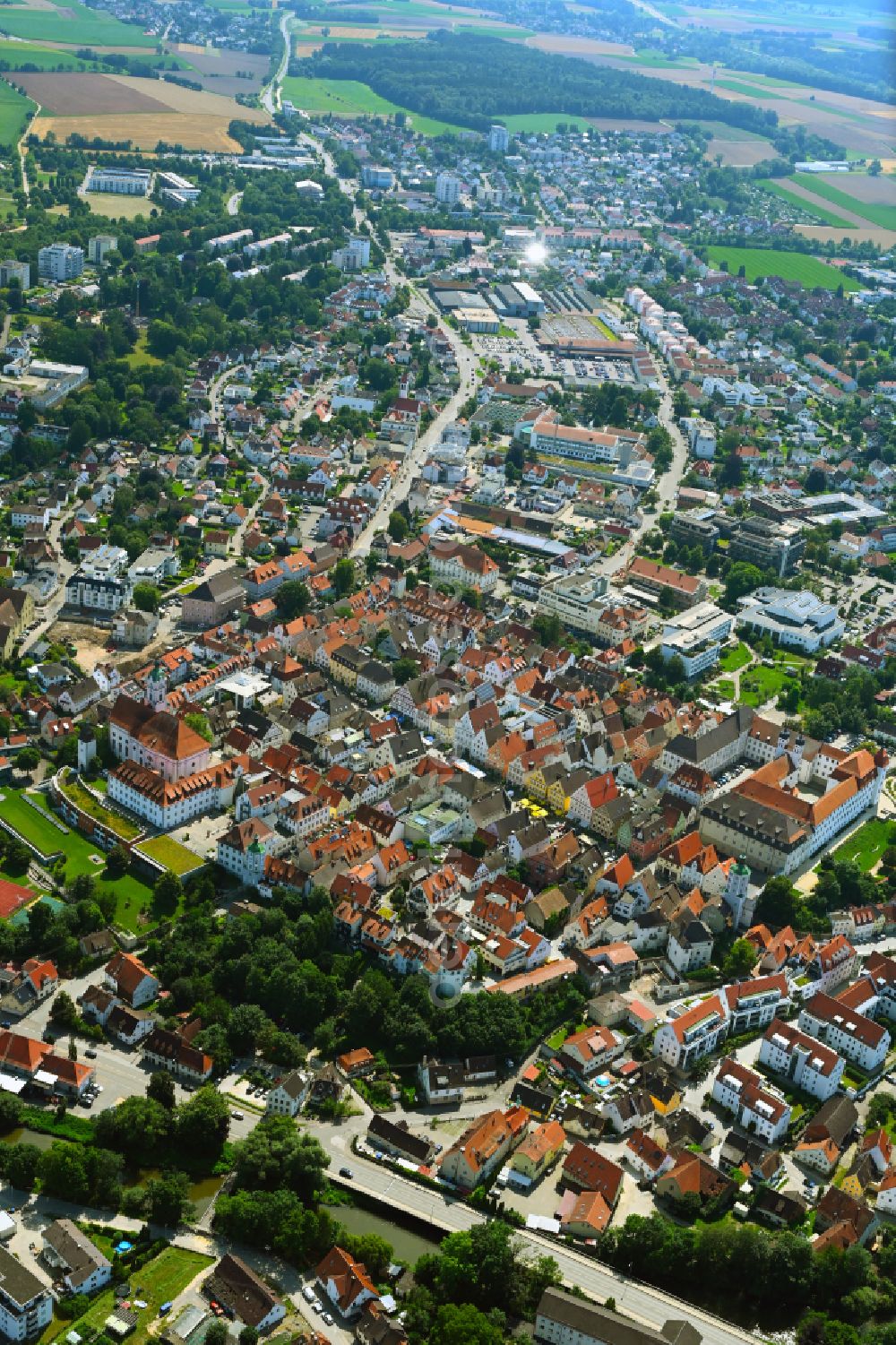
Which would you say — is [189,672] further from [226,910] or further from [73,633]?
[226,910]

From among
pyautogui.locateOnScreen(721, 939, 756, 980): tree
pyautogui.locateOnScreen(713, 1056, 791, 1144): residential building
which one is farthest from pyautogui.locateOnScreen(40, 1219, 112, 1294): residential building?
pyautogui.locateOnScreen(721, 939, 756, 980): tree

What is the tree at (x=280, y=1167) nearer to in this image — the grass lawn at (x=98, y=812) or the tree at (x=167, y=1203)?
the tree at (x=167, y=1203)

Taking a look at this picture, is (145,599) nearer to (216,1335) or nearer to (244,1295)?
(244,1295)

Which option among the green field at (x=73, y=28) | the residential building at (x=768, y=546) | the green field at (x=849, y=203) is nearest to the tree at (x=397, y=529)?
the residential building at (x=768, y=546)

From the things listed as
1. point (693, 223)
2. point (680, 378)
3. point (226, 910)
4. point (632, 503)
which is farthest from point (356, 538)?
point (693, 223)

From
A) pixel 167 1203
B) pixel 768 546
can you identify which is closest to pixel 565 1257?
pixel 167 1203

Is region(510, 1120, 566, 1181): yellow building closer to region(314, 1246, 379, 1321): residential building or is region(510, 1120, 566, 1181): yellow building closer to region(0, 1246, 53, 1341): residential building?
region(314, 1246, 379, 1321): residential building
